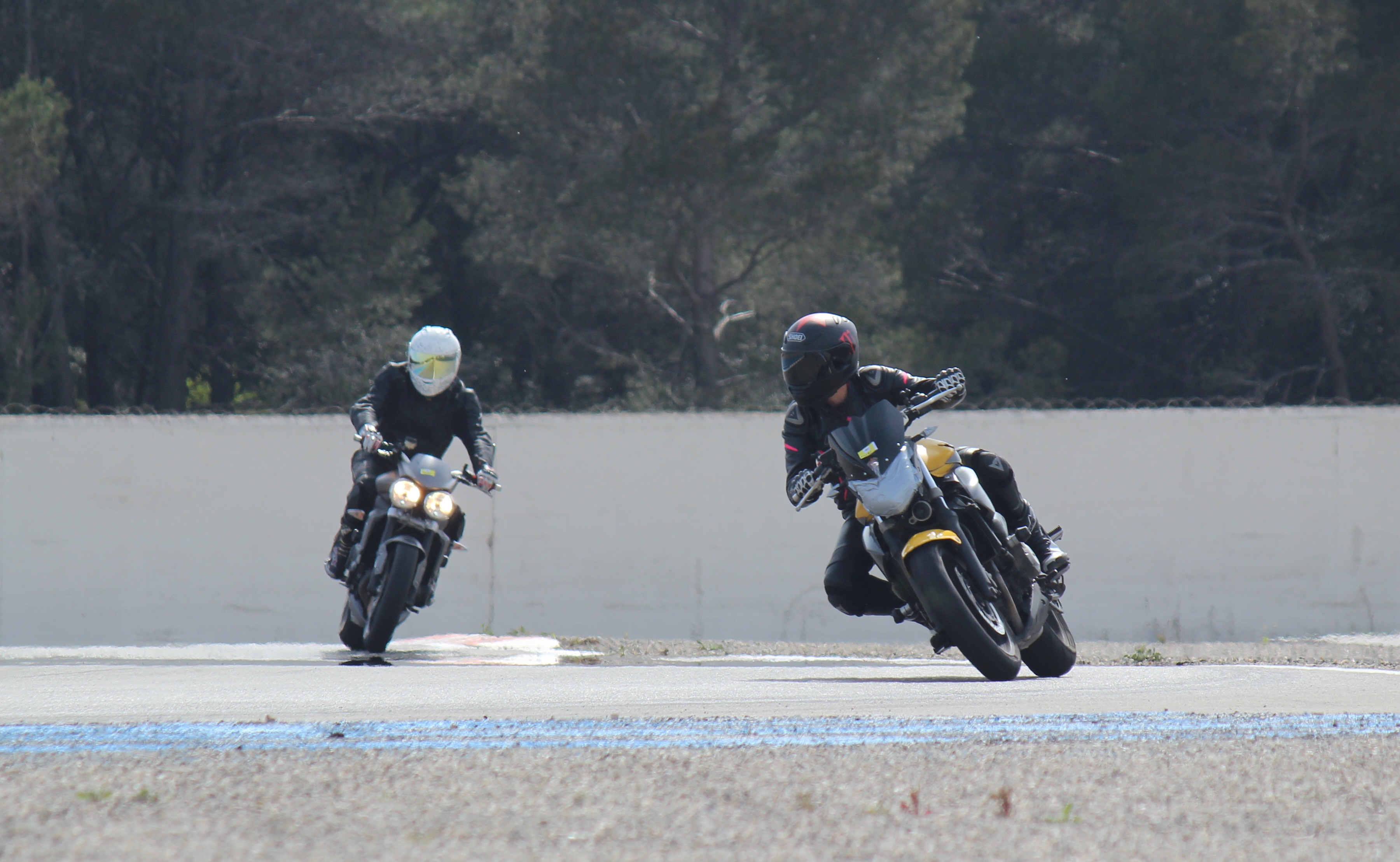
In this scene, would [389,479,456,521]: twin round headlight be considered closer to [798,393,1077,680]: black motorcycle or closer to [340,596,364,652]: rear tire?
[340,596,364,652]: rear tire

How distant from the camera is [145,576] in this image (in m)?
9.95

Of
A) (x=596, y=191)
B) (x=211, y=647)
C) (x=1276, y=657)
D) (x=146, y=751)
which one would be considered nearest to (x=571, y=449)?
(x=211, y=647)

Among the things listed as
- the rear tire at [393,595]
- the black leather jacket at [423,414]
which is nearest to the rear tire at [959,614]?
the rear tire at [393,595]

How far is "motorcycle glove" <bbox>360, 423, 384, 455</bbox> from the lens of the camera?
7457 mm

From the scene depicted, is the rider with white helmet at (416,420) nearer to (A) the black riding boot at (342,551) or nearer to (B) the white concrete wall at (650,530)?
(A) the black riding boot at (342,551)

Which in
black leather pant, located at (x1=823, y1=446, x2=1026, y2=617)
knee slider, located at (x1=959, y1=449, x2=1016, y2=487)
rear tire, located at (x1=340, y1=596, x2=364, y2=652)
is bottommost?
rear tire, located at (x1=340, y1=596, x2=364, y2=652)

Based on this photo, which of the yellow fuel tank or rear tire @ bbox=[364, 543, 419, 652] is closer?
the yellow fuel tank

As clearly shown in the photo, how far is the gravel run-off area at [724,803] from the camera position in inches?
121

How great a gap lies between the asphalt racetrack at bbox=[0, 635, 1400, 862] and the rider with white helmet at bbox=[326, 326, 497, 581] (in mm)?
1511

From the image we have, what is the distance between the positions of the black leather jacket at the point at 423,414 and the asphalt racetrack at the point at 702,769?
199 cm

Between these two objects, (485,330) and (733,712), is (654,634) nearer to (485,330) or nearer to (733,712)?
(733,712)

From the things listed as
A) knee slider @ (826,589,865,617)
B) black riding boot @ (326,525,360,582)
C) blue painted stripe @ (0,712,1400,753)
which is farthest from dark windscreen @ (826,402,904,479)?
black riding boot @ (326,525,360,582)

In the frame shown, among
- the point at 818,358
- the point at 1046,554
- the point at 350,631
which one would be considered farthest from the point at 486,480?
the point at 1046,554

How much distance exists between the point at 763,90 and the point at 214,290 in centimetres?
902
